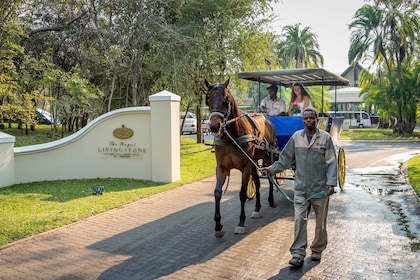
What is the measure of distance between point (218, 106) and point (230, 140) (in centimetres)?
72

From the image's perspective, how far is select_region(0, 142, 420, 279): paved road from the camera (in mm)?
5121

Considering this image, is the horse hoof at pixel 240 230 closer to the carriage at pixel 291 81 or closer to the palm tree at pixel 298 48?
the carriage at pixel 291 81

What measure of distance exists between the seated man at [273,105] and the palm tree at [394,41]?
2681 centimetres

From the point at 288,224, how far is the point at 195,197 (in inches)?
121

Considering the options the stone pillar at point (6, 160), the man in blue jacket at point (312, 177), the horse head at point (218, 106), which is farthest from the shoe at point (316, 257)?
the stone pillar at point (6, 160)

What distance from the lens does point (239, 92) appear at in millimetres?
21734

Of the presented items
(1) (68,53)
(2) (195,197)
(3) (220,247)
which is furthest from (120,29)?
(3) (220,247)

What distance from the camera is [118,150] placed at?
11820 mm

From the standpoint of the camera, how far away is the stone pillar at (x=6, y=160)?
1052 centimetres

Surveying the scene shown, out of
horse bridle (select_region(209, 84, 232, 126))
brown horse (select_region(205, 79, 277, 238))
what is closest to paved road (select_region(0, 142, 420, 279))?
brown horse (select_region(205, 79, 277, 238))

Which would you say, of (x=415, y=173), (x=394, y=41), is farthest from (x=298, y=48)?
(x=415, y=173)

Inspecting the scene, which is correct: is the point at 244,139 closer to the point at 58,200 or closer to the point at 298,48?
the point at 58,200

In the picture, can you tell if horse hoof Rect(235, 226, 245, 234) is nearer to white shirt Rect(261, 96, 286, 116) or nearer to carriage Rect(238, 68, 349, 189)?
carriage Rect(238, 68, 349, 189)

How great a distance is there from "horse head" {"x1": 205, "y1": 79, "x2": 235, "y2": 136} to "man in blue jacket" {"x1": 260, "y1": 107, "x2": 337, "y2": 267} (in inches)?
48.1
